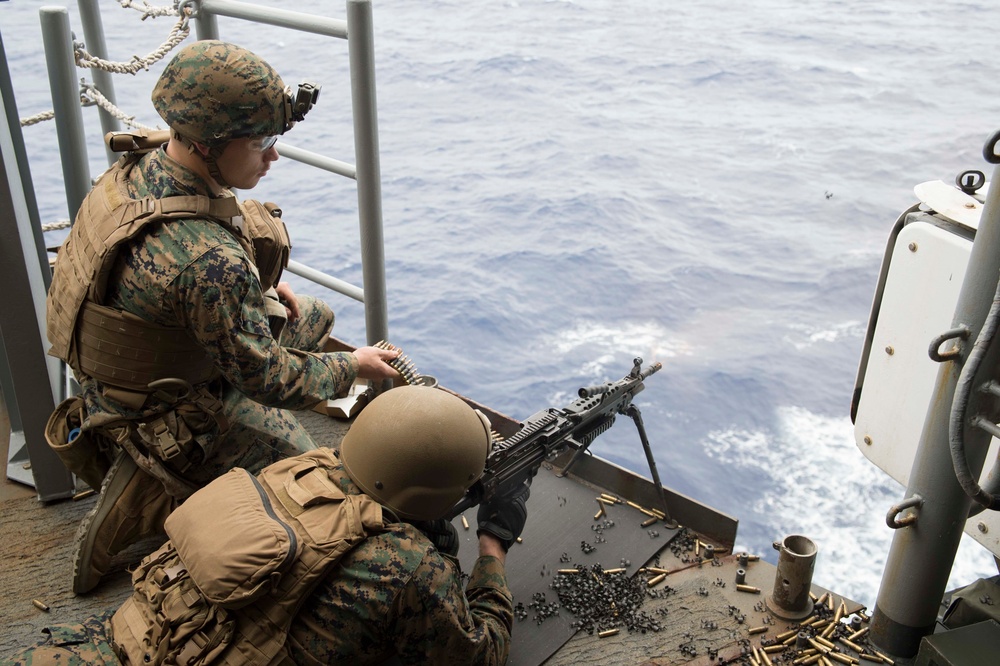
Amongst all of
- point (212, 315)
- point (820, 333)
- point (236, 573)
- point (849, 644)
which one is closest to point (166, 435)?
point (212, 315)

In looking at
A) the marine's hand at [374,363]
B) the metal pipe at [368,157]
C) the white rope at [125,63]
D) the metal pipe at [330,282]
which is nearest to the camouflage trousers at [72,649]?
the marine's hand at [374,363]

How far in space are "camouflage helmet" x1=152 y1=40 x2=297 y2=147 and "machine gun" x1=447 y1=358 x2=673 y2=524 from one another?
4.67 ft

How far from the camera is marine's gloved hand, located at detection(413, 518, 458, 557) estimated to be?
3.00m

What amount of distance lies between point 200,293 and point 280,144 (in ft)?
5.14

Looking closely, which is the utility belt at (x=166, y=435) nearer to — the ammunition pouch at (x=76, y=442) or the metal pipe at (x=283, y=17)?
the ammunition pouch at (x=76, y=442)

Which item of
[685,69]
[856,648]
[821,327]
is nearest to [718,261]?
[821,327]

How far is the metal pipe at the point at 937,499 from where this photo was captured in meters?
2.69

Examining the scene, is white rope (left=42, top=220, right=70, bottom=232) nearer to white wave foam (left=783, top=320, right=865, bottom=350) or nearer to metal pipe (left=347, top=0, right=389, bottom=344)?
metal pipe (left=347, top=0, right=389, bottom=344)

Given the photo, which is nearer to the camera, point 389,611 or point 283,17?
point 389,611

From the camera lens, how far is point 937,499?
2998mm

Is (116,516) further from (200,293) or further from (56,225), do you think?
(56,225)

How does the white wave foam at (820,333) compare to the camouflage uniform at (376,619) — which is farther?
the white wave foam at (820,333)

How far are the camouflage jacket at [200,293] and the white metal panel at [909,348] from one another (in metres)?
2.18

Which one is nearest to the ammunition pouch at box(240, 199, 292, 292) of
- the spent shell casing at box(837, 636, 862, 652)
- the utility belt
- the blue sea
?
the utility belt
